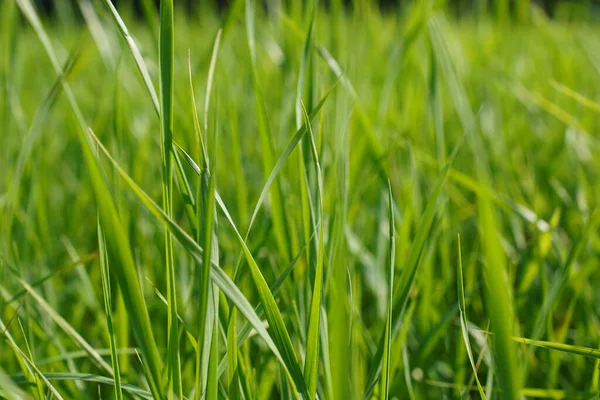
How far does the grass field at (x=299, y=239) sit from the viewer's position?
10.9 inches

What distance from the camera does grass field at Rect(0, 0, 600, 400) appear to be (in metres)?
0.28

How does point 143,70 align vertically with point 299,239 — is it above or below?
above

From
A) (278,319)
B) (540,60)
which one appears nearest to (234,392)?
(278,319)

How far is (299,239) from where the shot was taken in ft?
1.65

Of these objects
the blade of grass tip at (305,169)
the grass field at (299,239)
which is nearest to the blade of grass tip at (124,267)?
the grass field at (299,239)

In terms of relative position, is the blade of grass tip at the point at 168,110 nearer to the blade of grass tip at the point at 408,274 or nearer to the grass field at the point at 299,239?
the grass field at the point at 299,239

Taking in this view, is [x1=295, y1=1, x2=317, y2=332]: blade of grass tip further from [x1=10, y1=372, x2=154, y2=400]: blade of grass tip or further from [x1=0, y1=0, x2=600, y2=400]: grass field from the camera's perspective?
[x1=10, y1=372, x2=154, y2=400]: blade of grass tip

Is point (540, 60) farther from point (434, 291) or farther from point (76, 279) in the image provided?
point (76, 279)

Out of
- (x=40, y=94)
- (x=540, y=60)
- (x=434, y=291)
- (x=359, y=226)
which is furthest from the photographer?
(x=540, y=60)

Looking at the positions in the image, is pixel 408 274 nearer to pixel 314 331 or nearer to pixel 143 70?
pixel 314 331

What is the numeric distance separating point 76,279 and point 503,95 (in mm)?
802

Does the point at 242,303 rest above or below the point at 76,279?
above

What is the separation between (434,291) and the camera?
545 millimetres

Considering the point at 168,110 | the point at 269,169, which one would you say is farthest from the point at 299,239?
the point at 168,110
